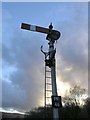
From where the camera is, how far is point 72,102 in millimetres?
51906

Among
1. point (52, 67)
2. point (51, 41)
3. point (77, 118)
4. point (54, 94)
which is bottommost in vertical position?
point (77, 118)

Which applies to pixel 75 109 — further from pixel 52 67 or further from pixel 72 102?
pixel 52 67

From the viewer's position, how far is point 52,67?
16297 mm

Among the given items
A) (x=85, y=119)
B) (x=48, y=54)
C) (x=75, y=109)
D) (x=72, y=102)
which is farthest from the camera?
(x=72, y=102)

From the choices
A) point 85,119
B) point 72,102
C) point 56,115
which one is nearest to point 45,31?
point 56,115

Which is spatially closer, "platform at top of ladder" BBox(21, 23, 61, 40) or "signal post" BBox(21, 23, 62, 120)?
"signal post" BBox(21, 23, 62, 120)

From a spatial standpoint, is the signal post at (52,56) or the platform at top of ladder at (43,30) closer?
the signal post at (52,56)

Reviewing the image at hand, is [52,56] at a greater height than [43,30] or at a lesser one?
lesser

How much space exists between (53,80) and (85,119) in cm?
2612

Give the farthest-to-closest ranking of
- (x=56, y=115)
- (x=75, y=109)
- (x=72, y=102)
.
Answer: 1. (x=72, y=102)
2. (x=75, y=109)
3. (x=56, y=115)

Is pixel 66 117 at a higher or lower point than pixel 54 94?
lower

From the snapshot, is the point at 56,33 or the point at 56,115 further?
the point at 56,33

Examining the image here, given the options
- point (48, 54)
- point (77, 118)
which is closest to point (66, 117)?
point (77, 118)

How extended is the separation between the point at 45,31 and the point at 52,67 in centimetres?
261
